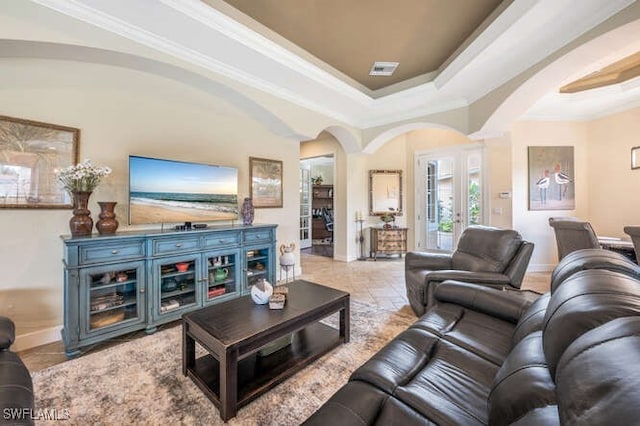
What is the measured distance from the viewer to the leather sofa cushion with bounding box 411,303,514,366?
4.76ft

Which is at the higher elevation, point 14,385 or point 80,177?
point 80,177

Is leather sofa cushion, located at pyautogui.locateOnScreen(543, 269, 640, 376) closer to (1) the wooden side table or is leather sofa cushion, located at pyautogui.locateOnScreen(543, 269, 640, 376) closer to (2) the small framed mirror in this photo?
(1) the wooden side table

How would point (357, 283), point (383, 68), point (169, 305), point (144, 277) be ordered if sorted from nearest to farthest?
point (144, 277), point (169, 305), point (383, 68), point (357, 283)

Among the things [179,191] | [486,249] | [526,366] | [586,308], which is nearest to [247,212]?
[179,191]

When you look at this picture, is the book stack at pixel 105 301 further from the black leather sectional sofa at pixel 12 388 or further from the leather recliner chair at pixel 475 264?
the leather recliner chair at pixel 475 264

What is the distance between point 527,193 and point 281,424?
17.5 ft

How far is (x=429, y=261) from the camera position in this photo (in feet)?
9.73

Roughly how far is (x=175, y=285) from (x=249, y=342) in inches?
64.6

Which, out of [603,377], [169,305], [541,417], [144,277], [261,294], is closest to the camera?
[603,377]

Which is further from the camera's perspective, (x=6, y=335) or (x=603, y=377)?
(x=6, y=335)

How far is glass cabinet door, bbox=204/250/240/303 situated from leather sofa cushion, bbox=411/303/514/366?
2253 millimetres

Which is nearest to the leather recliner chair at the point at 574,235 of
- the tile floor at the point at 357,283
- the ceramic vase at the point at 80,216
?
the tile floor at the point at 357,283

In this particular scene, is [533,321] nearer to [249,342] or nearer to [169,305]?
[249,342]

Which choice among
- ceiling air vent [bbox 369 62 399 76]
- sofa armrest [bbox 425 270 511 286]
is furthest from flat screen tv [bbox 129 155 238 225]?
sofa armrest [bbox 425 270 511 286]
